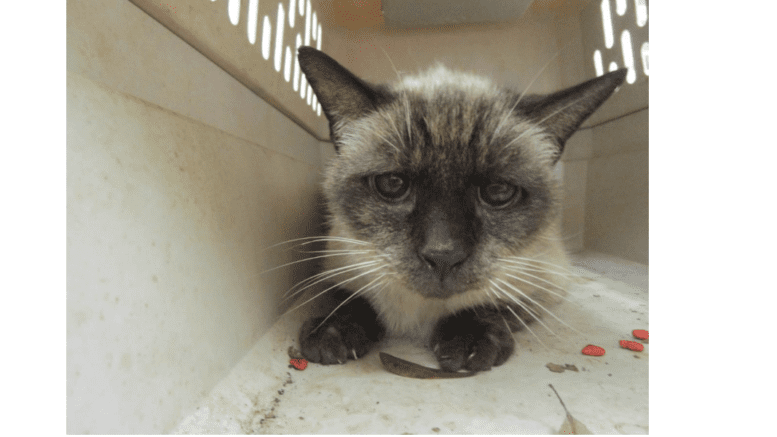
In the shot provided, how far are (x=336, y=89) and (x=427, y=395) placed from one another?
2.92ft

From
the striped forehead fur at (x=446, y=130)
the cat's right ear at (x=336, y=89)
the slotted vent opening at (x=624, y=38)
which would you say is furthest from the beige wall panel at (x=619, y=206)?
the cat's right ear at (x=336, y=89)

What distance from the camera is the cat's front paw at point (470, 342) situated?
3.91 feet

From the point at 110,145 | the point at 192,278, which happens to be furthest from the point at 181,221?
the point at 110,145

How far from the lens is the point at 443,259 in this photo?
3.47 feet

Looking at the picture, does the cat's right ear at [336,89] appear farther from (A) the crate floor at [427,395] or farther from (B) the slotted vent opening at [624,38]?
(B) the slotted vent opening at [624,38]

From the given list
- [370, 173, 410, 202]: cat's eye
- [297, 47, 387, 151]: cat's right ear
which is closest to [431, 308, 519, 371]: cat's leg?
[370, 173, 410, 202]: cat's eye

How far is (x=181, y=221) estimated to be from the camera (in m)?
0.92

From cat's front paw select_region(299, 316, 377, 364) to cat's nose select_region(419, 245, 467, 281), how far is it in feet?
1.25

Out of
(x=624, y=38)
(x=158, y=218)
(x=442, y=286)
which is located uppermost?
(x=624, y=38)

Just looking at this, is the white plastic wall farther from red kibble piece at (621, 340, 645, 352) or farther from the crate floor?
red kibble piece at (621, 340, 645, 352)

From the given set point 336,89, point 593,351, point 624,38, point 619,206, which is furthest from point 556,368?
point 624,38

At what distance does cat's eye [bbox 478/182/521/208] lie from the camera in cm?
121

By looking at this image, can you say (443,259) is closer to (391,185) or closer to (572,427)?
(391,185)

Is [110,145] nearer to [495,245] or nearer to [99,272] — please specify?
[99,272]
